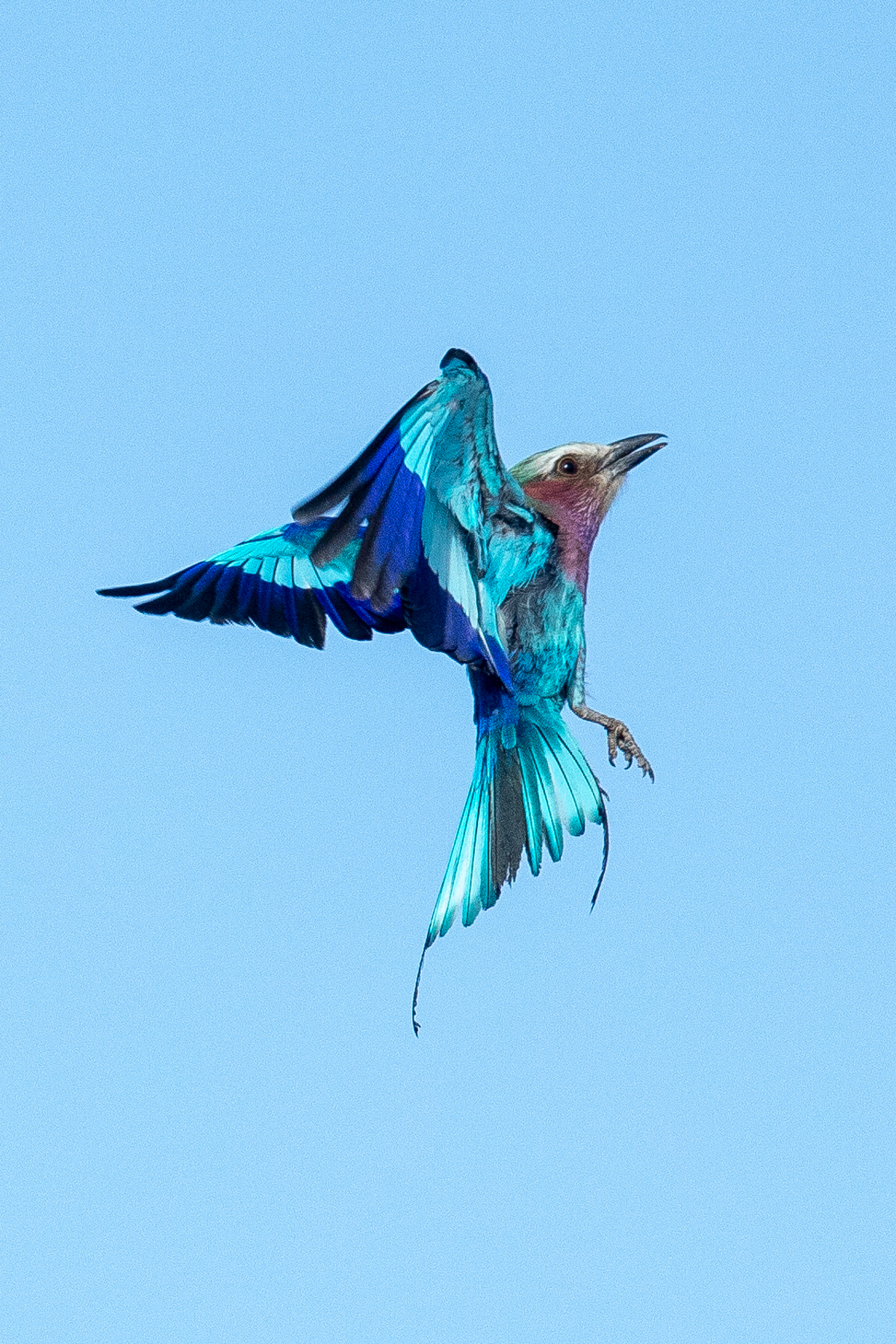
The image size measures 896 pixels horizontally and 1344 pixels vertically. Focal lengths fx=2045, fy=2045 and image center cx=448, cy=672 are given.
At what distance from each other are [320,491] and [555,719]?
5.66 feet

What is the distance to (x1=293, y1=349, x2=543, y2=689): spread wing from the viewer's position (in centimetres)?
662

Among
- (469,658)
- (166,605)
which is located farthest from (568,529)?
(166,605)

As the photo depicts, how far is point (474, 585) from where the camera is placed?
7.22 metres

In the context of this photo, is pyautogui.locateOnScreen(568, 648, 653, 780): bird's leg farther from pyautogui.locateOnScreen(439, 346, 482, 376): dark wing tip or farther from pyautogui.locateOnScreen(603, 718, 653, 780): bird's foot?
pyautogui.locateOnScreen(439, 346, 482, 376): dark wing tip

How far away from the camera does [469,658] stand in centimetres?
712

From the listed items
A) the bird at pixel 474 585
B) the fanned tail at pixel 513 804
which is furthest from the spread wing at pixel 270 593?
the fanned tail at pixel 513 804

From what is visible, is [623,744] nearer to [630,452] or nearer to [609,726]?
[609,726]

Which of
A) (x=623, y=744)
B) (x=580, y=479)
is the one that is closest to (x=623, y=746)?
(x=623, y=744)

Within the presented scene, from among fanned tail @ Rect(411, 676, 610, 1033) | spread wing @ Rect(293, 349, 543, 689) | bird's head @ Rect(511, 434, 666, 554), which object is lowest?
fanned tail @ Rect(411, 676, 610, 1033)

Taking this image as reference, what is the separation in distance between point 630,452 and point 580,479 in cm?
30

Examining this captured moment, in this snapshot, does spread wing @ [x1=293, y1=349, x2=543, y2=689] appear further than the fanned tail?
No

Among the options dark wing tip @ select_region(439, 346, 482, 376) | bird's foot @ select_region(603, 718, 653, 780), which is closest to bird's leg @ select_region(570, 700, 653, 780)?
bird's foot @ select_region(603, 718, 653, 780)

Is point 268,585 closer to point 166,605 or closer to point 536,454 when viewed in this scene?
point 166,605

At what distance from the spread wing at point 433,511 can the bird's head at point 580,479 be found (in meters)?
0.69
